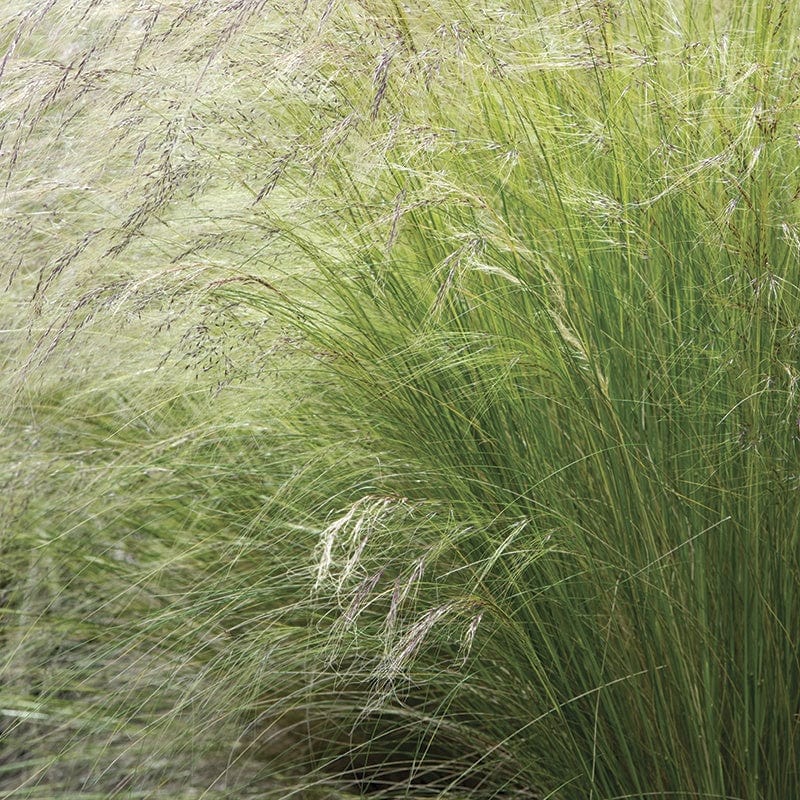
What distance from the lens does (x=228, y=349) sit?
1.74m

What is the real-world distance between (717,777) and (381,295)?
0.79 meters

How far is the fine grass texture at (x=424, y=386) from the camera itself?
1.50 meters

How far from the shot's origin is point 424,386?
5.48 feet

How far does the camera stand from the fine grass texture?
1499 millimetres

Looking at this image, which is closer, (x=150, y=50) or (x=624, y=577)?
(x=624, y=577)

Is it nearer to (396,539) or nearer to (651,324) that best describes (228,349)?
(396,539)

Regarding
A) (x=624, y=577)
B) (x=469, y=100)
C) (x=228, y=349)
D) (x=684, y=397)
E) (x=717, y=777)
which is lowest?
(x=717, y=777)

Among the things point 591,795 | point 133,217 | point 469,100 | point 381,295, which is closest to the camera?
point 591,795

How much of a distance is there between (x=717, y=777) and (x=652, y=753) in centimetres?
8

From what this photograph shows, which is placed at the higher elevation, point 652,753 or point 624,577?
point 624,577

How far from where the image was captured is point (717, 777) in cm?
148

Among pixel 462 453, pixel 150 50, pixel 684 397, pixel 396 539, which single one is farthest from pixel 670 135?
pixel 150 50

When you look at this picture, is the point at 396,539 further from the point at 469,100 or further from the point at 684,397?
the point at 469,100

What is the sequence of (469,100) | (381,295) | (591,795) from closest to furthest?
(591,795), (381,295), (469,100)
